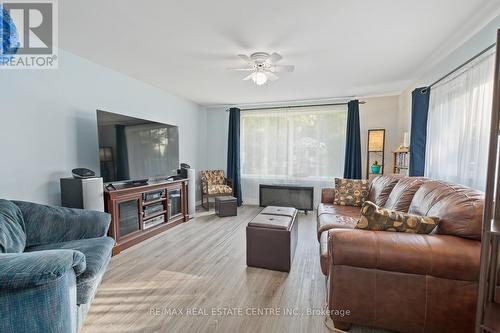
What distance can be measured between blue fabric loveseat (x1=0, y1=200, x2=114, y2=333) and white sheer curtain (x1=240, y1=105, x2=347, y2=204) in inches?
138

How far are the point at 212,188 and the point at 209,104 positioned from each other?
1.98m

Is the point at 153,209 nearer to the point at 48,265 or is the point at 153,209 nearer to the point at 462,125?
the point at 48,265

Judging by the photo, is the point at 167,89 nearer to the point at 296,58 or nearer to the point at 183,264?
the point at 296,58

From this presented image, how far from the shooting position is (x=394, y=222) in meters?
1.53

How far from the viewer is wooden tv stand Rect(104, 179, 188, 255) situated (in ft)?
8.74

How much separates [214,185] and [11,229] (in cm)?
347

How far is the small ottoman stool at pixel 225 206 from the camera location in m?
4.18

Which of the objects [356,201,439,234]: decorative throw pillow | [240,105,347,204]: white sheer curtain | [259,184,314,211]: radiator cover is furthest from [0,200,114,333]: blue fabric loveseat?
[240,105,347,204]: white sheer curtain

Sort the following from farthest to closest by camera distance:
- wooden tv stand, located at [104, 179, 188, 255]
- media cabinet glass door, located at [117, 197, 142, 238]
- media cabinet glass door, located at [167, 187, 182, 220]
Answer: media cabinet glass door, located at [167, 187, 182, 220], media cabinet glass door, located at [117, 197, 142, 238], wooden tv stand, located at [104, 179, 188, 255]

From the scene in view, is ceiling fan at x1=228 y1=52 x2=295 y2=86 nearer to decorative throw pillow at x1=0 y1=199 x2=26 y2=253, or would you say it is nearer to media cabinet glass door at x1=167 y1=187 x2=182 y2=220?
media cabinet glass door at x1=167 y1=187 x2=182 y2=220

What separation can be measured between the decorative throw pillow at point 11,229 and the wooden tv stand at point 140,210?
91 centimetres

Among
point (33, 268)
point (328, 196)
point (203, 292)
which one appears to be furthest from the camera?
point (328, 196)

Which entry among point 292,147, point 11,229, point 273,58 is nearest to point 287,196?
point 292,147

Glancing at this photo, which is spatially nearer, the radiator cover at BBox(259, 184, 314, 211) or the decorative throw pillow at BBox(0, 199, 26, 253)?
the decorative throw pillow at BBox(0, 199, 26, 253)
